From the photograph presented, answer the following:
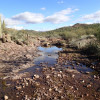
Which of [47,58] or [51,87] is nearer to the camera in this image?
[51,87]

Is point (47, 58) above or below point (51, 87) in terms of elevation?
above

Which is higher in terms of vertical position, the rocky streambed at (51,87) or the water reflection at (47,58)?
the water reflection at (47,58)

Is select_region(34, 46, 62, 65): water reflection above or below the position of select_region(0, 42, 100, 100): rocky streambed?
above

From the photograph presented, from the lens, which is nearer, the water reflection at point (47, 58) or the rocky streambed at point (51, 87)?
the rocky streambed at point (51, 87)

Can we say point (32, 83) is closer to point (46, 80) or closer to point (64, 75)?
point (46, 80)

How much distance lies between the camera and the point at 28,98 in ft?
13.9

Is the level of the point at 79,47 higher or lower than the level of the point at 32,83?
higher

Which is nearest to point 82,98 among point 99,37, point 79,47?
point 99,37

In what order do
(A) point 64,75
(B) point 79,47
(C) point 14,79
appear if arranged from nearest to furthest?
1. (C) point 14,79
2. (A) point 64,75
3. (B) point 79,47

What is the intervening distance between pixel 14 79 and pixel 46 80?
1.65 m

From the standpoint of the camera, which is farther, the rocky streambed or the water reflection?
the water reflection

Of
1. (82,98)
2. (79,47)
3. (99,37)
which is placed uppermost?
(99,37)

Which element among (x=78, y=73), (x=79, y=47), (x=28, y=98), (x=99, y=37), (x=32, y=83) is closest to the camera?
(x=28, y=98)

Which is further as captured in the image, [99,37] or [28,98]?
[99,37]
